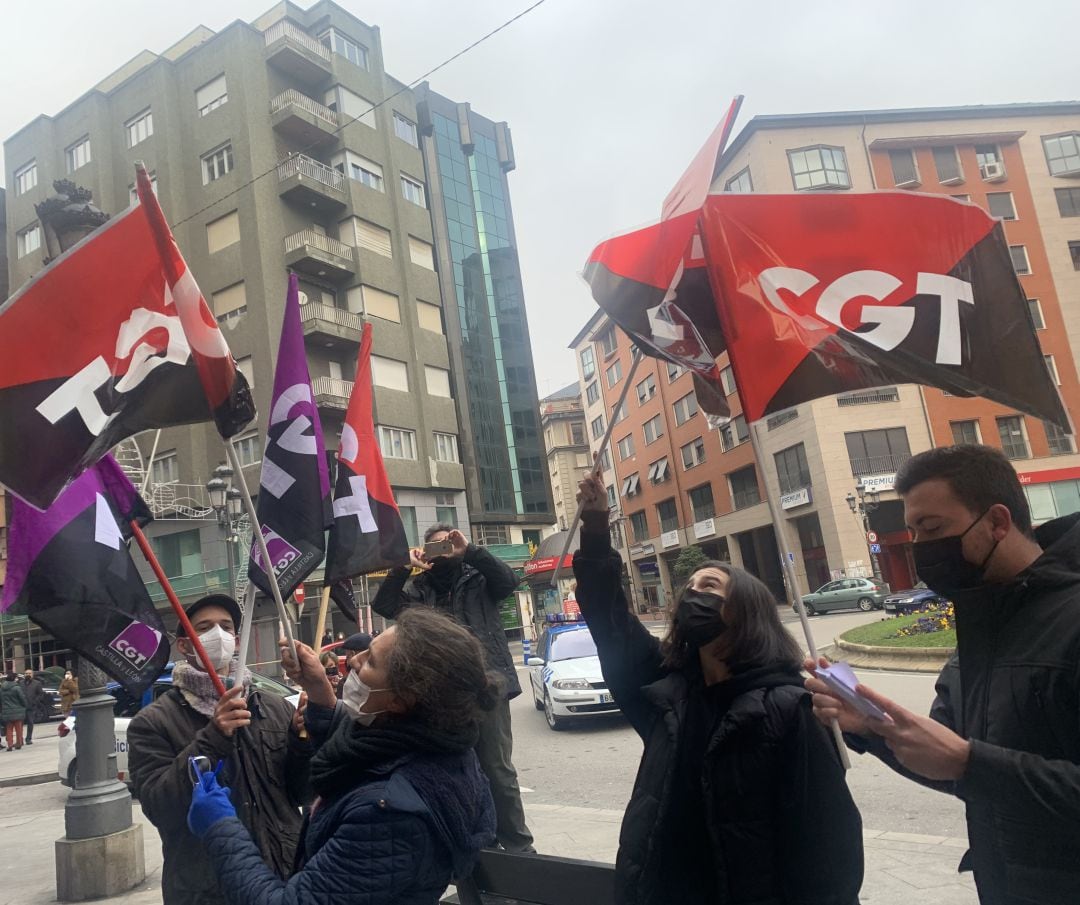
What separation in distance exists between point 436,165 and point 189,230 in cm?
1550

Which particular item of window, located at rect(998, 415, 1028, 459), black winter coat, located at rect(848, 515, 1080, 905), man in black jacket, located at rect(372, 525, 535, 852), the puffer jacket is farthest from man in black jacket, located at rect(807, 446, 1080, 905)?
window, located at rect(998, 415, 1028, 459)

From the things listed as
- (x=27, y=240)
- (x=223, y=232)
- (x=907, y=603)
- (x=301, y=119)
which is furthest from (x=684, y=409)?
(x=27, y=240)

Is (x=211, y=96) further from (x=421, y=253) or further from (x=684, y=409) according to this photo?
(x=684, y=409)

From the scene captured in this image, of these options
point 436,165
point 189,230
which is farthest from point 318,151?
point 436,165

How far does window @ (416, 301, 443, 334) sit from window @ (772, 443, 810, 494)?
699 inches

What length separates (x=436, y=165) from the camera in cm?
4412

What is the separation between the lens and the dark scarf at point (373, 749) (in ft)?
6.52

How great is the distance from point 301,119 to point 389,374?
34.7ft

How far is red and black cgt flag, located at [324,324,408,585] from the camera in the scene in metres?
4.74

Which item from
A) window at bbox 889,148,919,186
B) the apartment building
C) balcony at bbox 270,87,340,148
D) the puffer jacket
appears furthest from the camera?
window at bbox 889,148,919,186

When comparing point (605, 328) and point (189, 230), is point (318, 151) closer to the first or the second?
point (189, 230)

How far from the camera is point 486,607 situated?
15.8 feet

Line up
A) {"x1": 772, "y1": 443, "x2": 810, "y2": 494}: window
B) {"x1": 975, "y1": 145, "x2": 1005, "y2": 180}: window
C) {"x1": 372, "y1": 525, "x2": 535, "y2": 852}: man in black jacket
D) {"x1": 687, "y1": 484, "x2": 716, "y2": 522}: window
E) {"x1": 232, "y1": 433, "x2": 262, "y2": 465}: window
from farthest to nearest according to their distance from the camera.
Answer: {"x1": 687, "y1": 484, "x2": 716, "y2": 522}: window
{"x1": 975, "y1": 145, "x2": 1005, "y2": 180}: window
{"x1": 772, "y1": 443, "x2": 810, "y2": 494}: window
{"x1": 232, "y1": 433, "x2": 262, "y2": 465}: window
{"x1": 372, "y1": 525, "x2": 535, "y2": 852}: man in black jacket

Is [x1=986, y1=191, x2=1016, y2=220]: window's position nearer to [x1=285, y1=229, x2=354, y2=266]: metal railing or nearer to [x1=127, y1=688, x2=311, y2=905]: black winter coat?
[x1=285, y1=229, x2=354, y2=266]: metal railing
